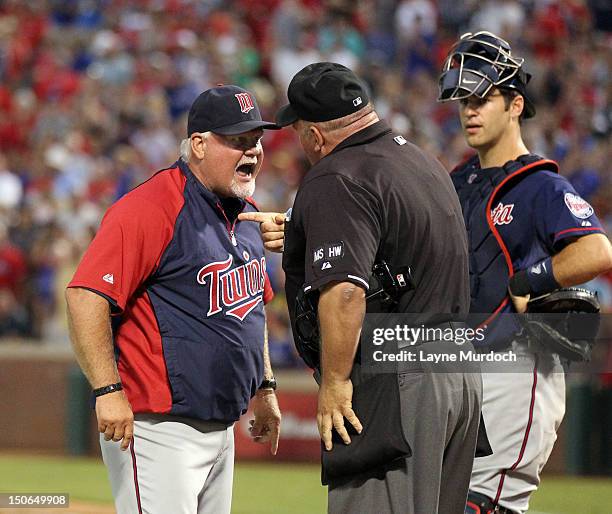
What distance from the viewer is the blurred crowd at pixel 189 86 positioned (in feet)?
38.5

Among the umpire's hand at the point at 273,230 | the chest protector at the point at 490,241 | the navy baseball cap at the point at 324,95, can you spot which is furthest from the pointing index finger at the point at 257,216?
the chest protector at the point at 490,241

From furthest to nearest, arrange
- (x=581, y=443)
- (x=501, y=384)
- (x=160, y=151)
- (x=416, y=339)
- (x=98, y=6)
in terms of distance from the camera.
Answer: (x=98, y=6), (x=160, y=151), (x=581, y=443), (x=501, y=384), (x=416, y=339)

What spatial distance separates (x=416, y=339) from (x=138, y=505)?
115cm

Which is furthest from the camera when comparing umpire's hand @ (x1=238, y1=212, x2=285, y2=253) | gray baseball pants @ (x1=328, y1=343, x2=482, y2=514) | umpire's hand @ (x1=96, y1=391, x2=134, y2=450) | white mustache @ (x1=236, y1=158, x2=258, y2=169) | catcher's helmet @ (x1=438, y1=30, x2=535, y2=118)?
catcher's helmet @ (x1=438, y1=30, x2=535, y2=118)

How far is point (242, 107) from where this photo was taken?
4.14 metres

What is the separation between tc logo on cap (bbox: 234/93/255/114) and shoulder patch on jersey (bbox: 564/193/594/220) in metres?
1.34

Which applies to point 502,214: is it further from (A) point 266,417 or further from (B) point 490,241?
(A) point 266,417

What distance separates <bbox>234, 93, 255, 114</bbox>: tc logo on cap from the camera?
4.14 metres

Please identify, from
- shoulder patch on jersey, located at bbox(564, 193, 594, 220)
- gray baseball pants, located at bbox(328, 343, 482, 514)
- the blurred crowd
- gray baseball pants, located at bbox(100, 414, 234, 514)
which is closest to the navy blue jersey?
shoulder patch on jersey, located at bbox(564, 193, 594, 220)

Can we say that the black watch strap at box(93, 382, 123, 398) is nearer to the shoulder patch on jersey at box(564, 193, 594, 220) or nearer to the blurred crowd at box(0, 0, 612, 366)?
the shoulder patch on jersey at box(564, 193, 594, 220)

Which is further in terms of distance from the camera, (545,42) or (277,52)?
(277,52)

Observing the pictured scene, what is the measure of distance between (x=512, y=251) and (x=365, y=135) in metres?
1.20

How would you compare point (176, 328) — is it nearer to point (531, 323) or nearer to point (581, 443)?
point (531, 323)

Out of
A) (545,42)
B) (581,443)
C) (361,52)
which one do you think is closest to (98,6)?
(361,52)
